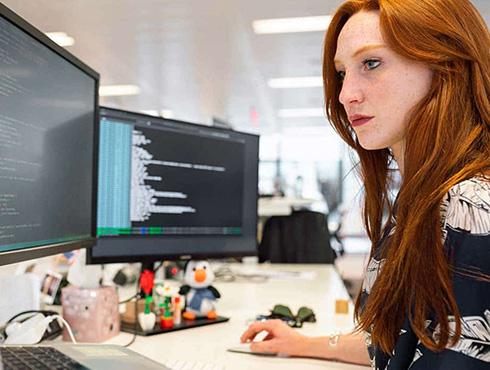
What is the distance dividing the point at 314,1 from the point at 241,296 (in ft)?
7.97

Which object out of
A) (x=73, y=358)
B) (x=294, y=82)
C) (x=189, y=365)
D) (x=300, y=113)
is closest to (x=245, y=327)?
(x=189, y=365)

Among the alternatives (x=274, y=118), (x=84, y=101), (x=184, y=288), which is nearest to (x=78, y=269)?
(x=184, y=288)

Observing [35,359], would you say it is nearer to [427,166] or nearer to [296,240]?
[427,166]

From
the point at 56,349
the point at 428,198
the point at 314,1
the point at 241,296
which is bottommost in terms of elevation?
the point at 241,296

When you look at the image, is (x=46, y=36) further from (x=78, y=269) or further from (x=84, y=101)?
(x=78, y=269)

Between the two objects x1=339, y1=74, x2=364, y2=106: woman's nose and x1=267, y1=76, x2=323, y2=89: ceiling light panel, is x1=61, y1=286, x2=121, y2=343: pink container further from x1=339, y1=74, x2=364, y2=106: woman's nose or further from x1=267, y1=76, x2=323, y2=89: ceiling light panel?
x1=267, y1=76, x2=323, y2=89: ceiling light panel

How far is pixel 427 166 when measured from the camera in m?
0.68

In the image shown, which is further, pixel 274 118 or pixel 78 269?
pixel 274 118

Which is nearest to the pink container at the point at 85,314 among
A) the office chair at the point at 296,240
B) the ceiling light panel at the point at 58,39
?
the ceiling light panel at the point at 58,39

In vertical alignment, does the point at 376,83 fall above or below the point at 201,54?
below

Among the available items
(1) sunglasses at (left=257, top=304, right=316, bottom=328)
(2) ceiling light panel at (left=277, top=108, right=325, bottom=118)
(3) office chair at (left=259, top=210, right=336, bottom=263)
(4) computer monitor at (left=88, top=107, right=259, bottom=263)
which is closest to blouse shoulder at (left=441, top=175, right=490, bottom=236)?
(1) sunglasses at (left=257, top=304, right=316, bottom=328)

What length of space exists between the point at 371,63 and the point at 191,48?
3.73 meters

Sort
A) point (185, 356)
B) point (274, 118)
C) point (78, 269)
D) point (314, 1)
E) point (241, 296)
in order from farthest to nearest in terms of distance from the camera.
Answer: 1. point (274, 118)
2. point (314, 1)
3. point (241, 296)
4. point (78, 269)
5. point (185, 356)

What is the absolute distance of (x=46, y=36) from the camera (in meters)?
0.87
